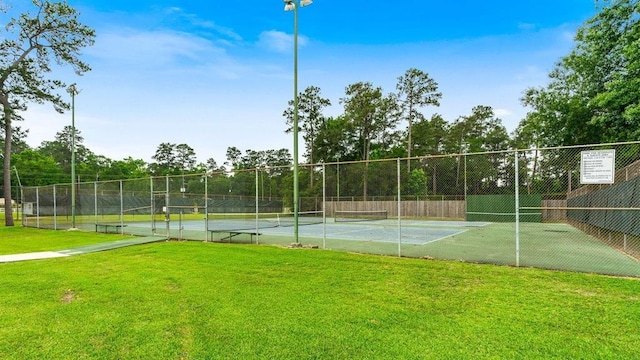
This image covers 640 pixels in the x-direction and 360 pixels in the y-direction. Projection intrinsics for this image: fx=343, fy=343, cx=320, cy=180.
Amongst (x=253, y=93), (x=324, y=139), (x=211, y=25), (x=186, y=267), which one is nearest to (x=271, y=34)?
(x=211, y=25)

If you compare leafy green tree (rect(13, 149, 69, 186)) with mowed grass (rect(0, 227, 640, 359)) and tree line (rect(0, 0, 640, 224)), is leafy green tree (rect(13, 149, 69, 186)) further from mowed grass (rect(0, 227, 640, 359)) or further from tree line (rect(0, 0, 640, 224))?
mowed grass (rect(0, 227, 640, 359))

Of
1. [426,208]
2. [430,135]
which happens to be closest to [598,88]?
[426,208]

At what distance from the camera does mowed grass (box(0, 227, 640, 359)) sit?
10.5 ft

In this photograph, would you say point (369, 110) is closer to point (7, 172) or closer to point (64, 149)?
point (7, 172)

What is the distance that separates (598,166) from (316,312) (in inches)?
211

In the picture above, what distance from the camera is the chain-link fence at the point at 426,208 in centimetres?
790

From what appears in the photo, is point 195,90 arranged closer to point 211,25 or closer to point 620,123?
point 211,25

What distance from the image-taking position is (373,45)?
1814 cm

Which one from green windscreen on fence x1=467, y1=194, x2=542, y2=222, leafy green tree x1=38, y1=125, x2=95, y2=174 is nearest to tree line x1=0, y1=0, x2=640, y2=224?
green windscreen on fence x1=467, y1=194, x2=542, y2=222

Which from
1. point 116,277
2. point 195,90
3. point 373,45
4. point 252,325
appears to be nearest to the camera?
point 252,325

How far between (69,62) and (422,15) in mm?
19940

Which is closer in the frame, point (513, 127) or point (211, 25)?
Result: point (211, 25)

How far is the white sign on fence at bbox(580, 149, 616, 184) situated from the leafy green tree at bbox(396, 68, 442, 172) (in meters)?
34.1

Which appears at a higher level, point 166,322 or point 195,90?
point 195,90
